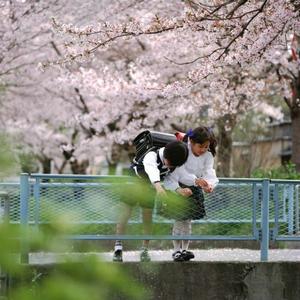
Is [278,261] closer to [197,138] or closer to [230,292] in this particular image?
[230,292]

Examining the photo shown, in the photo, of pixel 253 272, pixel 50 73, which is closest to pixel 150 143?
pixel 253 272

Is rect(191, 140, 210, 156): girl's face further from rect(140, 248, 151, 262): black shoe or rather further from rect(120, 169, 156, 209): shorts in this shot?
rect(120, 169, 156, 209): shorts

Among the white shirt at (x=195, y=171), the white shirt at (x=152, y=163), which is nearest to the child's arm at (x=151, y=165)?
the white shirt at (x=152, y=163)

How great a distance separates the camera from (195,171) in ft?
22.1

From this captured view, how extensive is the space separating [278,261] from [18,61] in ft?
34.6

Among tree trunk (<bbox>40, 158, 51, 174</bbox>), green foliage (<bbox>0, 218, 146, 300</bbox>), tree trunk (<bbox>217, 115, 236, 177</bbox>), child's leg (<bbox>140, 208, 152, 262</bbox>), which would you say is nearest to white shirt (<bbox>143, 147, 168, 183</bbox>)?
child's leg (<bbox>140, 208, 152, 262</bbox>)

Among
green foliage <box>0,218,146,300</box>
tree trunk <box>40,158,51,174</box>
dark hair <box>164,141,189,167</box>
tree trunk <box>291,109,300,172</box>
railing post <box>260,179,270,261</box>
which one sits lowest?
green foliage <box>0,218,146,300</box>

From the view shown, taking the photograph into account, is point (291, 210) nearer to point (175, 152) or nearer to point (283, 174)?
point (175, 152)

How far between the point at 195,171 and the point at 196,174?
3 cm

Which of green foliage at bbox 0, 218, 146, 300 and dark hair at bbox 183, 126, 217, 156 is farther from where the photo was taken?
dark hair at bbox 183, 126, 217, 156

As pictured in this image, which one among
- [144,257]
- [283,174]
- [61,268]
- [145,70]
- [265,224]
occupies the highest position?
[145,70]

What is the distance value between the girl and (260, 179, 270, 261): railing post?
0.63m

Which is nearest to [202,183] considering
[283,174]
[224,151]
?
[283,174]

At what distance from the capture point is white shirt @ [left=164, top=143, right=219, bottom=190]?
664 cm
